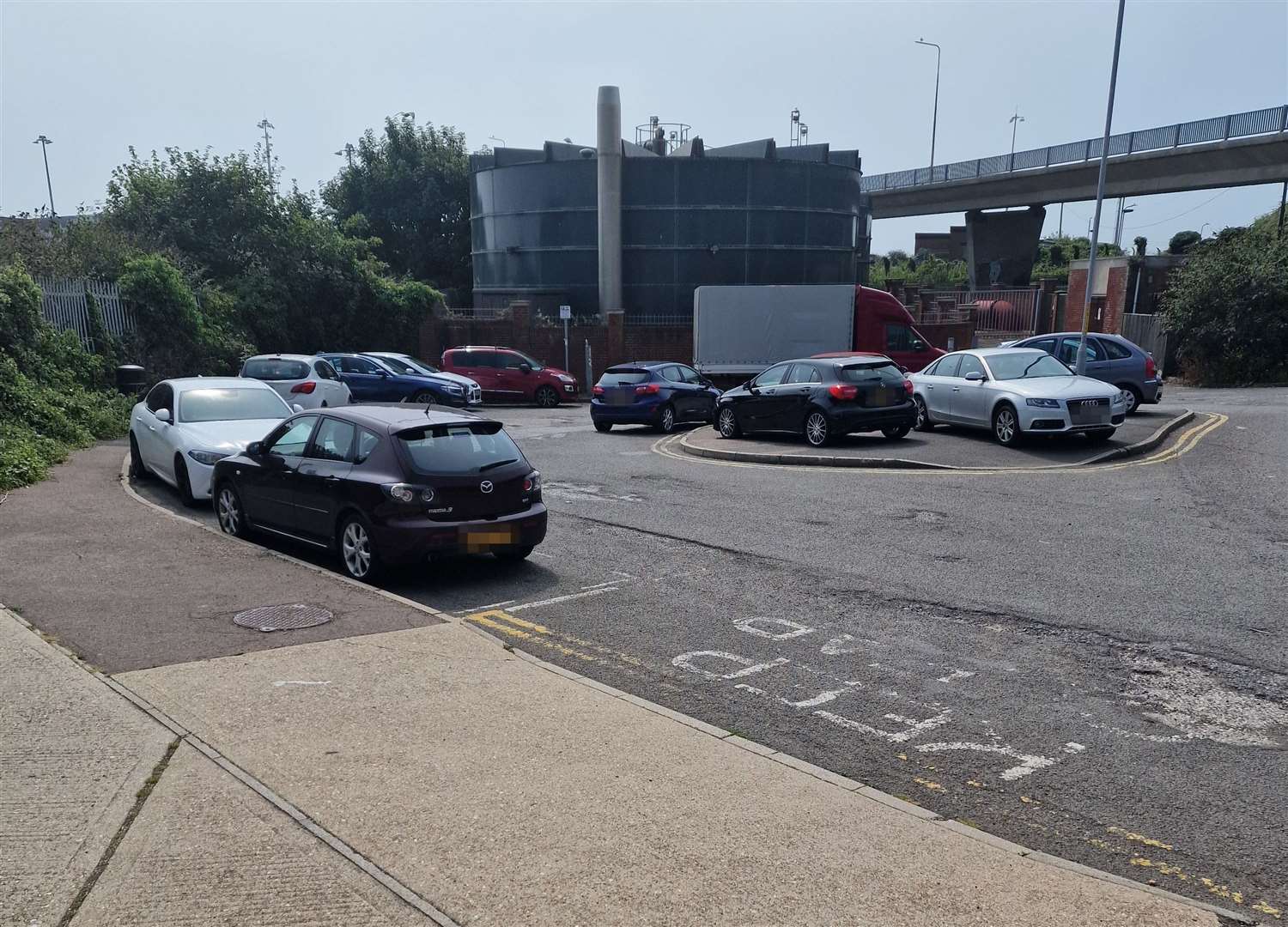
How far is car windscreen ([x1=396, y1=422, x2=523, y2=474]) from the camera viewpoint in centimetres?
886

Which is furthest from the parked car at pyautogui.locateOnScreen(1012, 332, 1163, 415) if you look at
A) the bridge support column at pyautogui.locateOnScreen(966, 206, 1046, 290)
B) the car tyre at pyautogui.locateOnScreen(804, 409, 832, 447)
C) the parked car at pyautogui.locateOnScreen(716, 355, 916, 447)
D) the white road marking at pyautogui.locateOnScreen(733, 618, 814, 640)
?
the bridge support column at pyautogui.locateOnScreen(966, 206, 1046, 290)

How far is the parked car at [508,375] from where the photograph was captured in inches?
1243

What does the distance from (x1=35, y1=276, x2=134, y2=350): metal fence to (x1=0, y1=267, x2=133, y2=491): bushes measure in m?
1.63

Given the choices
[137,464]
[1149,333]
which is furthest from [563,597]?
[1149,333]

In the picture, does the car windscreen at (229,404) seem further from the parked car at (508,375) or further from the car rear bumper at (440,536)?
the parked car at (508,375)

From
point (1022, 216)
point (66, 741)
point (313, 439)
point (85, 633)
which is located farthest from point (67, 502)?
point (1022, 216)

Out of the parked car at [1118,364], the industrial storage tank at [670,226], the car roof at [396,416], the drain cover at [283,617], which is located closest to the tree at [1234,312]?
the parked car at [1118,364]

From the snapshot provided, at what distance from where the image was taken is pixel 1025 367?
1720cm

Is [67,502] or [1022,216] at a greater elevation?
[1022,216]

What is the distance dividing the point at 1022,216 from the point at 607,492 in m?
52.6

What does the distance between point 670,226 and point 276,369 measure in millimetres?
23538

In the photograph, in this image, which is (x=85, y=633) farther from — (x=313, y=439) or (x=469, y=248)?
(x=469, y=248)

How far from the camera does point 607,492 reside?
1384 centimetres

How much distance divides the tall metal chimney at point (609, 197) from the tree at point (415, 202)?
15.1 metres
